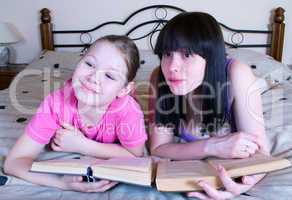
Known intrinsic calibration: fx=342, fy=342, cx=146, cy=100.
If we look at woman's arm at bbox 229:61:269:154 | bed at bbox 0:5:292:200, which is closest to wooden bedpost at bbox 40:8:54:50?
bed at bbox 0:5:292:200

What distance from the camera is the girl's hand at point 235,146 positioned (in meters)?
0.88

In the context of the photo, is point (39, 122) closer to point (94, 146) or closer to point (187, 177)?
point (94, 146)

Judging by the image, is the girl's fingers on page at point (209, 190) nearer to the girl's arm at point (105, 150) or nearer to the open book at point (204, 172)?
the open book at point (204, 172)

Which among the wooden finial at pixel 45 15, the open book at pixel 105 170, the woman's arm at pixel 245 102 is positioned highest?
the wooden finial at pixel 45 15

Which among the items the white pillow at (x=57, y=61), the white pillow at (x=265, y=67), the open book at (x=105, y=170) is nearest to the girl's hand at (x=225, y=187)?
the open book at (x=105, y=170)

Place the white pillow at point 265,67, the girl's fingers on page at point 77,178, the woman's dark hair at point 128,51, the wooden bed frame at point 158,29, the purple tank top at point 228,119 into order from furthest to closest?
the wooden bed frame at point 158,29
the white pillow at point 265,67
the purple tank top at point 228,119
the woman's dark hair at point 128,51
the girl's fingers on page at point 77,178

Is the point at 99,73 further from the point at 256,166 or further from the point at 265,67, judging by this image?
the point at 265,67

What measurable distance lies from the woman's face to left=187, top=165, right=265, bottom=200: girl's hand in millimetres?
283

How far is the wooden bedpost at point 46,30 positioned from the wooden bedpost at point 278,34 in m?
1.62

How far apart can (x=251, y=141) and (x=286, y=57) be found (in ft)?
6.11

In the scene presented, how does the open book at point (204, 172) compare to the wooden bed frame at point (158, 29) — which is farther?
the wooden bed frame at point (158, 29)

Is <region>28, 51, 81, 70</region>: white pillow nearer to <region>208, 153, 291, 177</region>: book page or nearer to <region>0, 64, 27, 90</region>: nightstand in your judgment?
<region>0, 64, 27, 90</region>: nightstand

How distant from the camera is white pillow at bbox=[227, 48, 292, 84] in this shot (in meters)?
2.02

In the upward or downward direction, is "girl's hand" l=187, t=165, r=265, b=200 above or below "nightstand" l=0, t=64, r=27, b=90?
above
